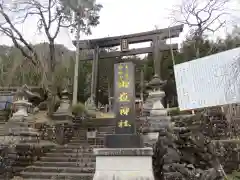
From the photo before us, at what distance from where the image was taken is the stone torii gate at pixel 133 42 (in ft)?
51.2

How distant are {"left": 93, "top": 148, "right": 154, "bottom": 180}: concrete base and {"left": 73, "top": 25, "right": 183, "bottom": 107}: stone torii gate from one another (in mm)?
10118

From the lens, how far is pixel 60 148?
9141mm

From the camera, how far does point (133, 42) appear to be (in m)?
16.9

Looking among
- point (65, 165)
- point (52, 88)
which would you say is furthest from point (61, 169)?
point (52, 88)

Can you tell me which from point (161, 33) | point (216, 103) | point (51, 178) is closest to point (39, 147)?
point (51, 178)

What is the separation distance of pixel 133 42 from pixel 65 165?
37.4ft

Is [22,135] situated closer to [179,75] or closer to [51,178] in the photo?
[51,178]

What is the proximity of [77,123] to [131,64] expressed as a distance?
257 inches

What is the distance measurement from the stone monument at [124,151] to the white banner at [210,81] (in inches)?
71.6

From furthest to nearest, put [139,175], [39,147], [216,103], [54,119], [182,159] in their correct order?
[54,119] < [39,147] < [182,159] < [216,103] < [139,175]

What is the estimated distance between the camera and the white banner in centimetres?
543

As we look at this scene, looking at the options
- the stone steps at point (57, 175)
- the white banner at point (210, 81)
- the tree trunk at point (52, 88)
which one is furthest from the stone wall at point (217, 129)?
the tree trunk at point (52, 88)

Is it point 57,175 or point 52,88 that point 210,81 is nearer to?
point 57,175

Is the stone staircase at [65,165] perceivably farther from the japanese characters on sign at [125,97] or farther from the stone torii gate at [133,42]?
the stone torii gate at [133,42]
